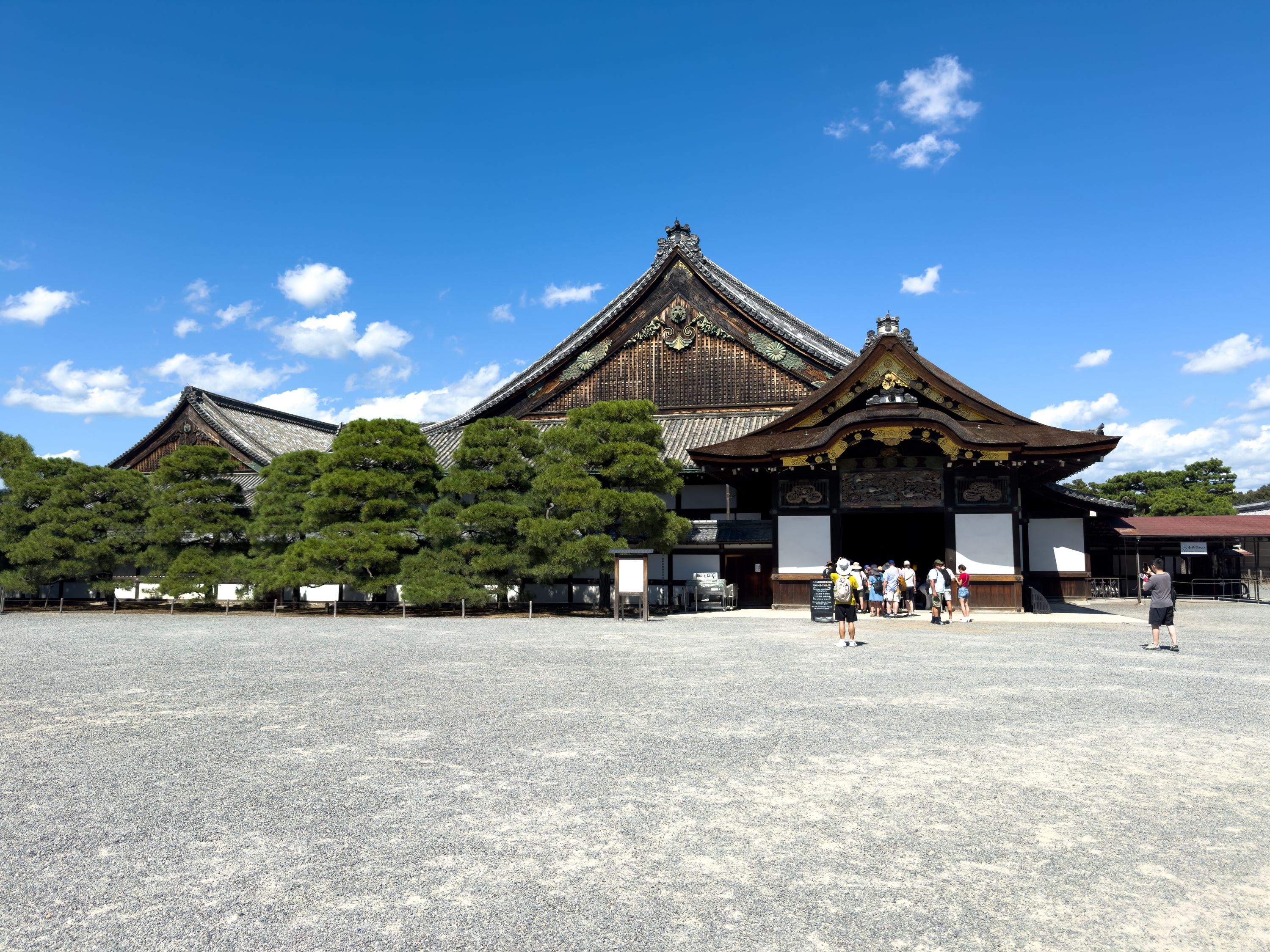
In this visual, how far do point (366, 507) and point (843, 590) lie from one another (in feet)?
47.6

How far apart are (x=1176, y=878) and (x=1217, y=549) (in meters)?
36.7

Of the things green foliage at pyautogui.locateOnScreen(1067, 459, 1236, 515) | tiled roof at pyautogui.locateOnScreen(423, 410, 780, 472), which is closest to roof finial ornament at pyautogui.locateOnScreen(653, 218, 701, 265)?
tiled roof at pyautogui.locateOnScreen(423, 410, 780, 472)

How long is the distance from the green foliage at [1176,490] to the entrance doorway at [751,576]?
3803 centimetres

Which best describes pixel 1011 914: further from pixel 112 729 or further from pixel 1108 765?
pixel 112 729

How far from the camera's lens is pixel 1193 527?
33.0m

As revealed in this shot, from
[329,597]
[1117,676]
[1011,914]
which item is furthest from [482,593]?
[1011,914]

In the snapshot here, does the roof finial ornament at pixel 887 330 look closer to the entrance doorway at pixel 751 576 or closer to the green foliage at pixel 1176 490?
→ the entrance doorway at pixel 751 576

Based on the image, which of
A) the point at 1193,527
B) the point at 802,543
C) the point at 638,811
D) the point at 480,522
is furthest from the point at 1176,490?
the point at 638,811

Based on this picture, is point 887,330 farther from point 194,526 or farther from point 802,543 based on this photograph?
point 194,526

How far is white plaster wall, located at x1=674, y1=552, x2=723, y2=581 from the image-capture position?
25.7m

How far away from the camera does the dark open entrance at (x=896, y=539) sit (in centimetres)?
2989

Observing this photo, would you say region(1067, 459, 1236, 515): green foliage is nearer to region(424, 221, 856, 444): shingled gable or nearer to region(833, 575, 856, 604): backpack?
region(424, 221, 856, 444): shingled gable

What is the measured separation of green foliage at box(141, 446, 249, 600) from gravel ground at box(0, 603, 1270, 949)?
47.8 feet

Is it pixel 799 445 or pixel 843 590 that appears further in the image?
pixel 799 445
